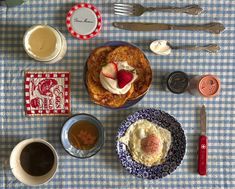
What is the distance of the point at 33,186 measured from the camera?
3.88 ft

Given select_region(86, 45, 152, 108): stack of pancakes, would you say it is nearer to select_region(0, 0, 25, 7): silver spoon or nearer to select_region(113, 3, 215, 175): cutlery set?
select_region(113, 3, 215, 175): cutlery set

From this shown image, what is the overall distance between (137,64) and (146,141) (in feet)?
0.79

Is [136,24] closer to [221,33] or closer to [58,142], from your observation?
[221,33]

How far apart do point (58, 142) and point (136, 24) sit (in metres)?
0.45

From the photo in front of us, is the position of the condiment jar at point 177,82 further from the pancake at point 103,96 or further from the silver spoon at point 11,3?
the silver spoon at point 11,3

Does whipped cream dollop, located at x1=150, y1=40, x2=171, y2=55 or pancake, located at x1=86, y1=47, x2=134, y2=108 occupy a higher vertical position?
whipped cream dollop, located at x1=150, y1=40, x2=171, y2=55

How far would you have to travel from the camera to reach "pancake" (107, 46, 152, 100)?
114cm

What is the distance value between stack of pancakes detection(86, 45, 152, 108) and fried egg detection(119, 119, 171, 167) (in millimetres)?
97

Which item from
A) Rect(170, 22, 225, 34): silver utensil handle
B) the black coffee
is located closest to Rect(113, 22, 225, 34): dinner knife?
Rect(170, 22, 225, 34): silver utensil handle

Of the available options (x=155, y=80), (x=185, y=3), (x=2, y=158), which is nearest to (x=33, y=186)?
(x=2, y=158)

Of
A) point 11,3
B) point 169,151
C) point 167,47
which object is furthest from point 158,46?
point 11,3

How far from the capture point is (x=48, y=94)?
118 centimetres

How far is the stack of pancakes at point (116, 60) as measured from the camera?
113 centimetres

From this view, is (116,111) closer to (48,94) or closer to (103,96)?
(103,96)
